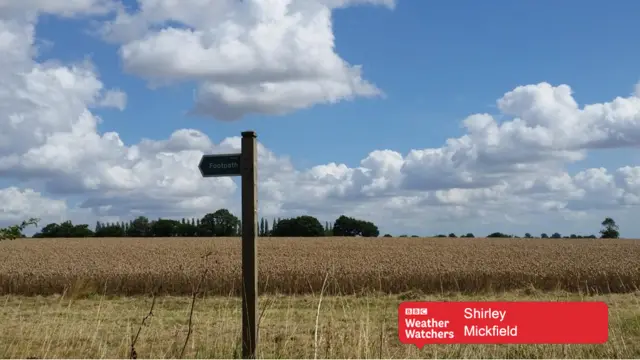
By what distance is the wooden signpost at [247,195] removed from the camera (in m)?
6.45

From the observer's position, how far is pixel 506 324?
25.3 ft

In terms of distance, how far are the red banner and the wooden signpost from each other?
2.05m

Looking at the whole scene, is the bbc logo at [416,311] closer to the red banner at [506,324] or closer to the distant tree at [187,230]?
the red banner at [506,324]

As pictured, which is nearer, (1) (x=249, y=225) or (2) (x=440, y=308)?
(1) (x=249, y=225)

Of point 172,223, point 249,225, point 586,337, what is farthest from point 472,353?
point 172,223

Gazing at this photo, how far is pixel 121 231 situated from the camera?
80.5 m

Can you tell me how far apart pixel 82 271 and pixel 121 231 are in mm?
59129

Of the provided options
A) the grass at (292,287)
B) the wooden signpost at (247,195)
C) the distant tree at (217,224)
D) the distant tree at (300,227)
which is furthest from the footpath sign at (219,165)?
the distant tree at (300,227)

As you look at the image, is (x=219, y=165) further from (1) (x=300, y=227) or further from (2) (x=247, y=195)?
(1) (x=300, y=227)

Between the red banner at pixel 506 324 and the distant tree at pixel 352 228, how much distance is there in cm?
7010

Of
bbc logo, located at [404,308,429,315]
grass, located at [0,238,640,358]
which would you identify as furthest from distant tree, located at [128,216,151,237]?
bbc logo, located at [404,308,429,315]

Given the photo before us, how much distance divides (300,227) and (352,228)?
7195 mm

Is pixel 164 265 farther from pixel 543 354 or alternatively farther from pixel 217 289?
pixel 543 354

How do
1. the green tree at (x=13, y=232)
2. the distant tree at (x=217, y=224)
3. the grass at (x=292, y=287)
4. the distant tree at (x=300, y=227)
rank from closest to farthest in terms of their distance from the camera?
the green tree at (x=13, y=232) < the grass at (x=292, y=287) < the distant tree at (x=217, y=224) < the distant tree at (x=300, y=227)
